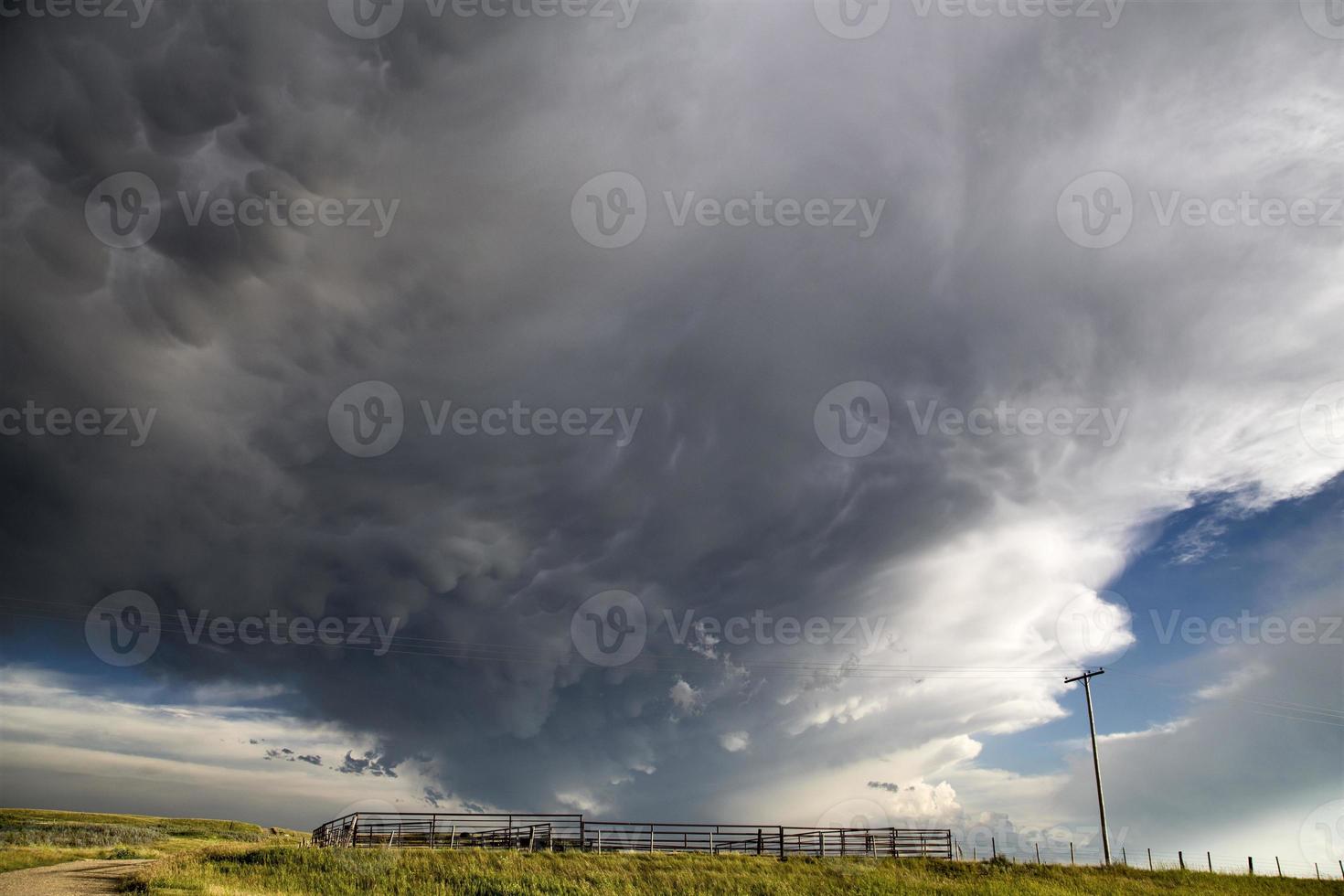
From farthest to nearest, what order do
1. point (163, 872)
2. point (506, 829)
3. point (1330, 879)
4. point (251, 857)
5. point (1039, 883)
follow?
point (1330, 879) → point (506, 829) → point (1039, 883) → point (251, 857) → point (163, 872)

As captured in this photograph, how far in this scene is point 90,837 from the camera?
6028 centimetres

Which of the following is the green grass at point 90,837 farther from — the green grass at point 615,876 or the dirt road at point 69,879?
the green grass at point 615,876

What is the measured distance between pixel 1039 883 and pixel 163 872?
37.7 metres

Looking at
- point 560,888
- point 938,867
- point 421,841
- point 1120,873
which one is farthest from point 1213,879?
point 421,841

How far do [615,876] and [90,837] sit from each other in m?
54.0

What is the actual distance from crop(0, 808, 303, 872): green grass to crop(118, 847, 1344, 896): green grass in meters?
9.18

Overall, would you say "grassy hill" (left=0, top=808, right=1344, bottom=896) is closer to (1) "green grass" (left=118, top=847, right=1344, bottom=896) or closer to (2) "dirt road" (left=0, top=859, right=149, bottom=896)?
(1) "green grass" (left=118, top=847, right=1344, bottom=896)

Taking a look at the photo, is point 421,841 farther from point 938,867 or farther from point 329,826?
point 938,867

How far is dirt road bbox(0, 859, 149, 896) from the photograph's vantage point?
79.3 feet

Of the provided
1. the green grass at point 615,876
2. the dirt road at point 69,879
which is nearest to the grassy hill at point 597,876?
Answer: the green grass at point 615,876

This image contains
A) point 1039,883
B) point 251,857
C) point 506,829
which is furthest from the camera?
point 506,829

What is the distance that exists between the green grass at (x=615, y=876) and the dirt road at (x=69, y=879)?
1253 millimetres

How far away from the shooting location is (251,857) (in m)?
33.0

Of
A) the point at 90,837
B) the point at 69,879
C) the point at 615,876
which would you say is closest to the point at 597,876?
the point at 615,876
